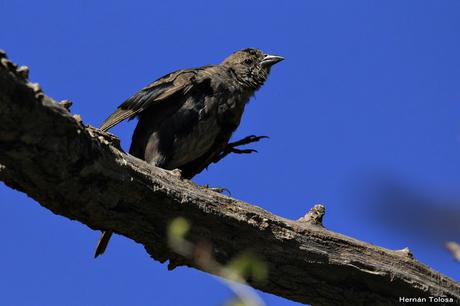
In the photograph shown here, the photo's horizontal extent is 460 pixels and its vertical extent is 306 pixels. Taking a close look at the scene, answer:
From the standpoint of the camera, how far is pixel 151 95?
22.4 feet

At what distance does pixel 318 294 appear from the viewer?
4.67 m

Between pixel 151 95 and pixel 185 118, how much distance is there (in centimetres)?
39

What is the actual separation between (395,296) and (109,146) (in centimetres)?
208

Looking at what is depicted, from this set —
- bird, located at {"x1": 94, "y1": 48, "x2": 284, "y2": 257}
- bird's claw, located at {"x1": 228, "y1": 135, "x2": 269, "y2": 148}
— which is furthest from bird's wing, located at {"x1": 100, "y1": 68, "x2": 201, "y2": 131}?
bird's claw, located at {"x1": 228, "y1": 135, "x2": 269, "y2": 148}

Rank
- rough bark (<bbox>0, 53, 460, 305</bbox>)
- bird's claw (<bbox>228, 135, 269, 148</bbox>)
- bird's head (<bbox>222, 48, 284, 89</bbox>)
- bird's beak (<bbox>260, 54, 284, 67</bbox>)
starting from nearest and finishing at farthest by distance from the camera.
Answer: rough bark (<bbox>0, 53, 460, 305</bbox>)
bird's claw (<bbox>228, 135, 269, 148</bbox>)
bird's head (<bbox>222, 48, 284, 89</bbox>)
bird's beak (<bbox>260, 54, 284, 67</bbox>)

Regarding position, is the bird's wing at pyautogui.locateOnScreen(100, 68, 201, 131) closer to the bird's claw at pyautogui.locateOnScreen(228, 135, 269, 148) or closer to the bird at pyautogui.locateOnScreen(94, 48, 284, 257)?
the bird at pyautogui.locateOnScreen(94, 48, 284, 257)

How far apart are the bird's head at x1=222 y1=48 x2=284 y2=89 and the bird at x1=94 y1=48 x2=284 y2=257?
417 mm

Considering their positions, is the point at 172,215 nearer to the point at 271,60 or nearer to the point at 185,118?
the point at 185,118

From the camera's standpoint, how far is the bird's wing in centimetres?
677

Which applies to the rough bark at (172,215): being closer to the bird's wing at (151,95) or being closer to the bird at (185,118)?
the bird at (185,118)

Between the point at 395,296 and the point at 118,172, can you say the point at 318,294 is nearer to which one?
the point at 395,296

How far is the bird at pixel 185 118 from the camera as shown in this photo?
6.77 metres

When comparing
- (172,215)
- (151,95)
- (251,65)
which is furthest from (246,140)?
(172,215)

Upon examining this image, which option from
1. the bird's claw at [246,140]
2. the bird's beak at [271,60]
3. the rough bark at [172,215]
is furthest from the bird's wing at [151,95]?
the rough bark at [172,215]
